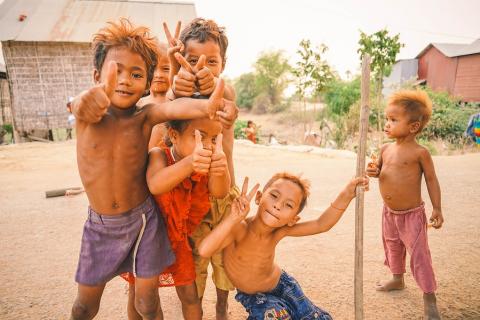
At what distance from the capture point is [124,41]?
1.60 m

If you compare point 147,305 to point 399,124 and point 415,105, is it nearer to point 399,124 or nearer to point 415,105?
point 399,124

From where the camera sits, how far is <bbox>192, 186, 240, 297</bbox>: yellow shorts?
2.01 meters

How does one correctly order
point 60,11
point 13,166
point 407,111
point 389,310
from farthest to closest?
point 60,11 → point 13,166 → point 407,111 → point 389,310

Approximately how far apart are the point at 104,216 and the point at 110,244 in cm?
14

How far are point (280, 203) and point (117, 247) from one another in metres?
0.86

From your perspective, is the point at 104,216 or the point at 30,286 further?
the point at 30,286

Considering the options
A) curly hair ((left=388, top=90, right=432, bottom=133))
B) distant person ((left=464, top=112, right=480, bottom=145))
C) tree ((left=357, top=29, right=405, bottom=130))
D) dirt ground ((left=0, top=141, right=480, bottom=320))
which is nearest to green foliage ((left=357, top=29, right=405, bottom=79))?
tree ((left=357, top=29, right=405, bottom=130))

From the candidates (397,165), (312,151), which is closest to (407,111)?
(397,165)

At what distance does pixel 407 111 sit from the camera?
7.87 ft

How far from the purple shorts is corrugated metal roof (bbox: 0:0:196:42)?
11.4 metres

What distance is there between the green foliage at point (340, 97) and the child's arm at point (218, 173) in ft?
52.9

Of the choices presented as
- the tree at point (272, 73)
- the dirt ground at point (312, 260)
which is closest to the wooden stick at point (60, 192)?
the dirt ground at point (312, 260)

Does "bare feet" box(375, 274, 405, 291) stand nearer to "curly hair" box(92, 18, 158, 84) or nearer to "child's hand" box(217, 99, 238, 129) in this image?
"child's hand" box(217, 99, 238, 129)

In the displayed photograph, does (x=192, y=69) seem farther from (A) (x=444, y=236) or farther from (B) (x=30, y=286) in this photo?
(A) (x=444, y=236)
